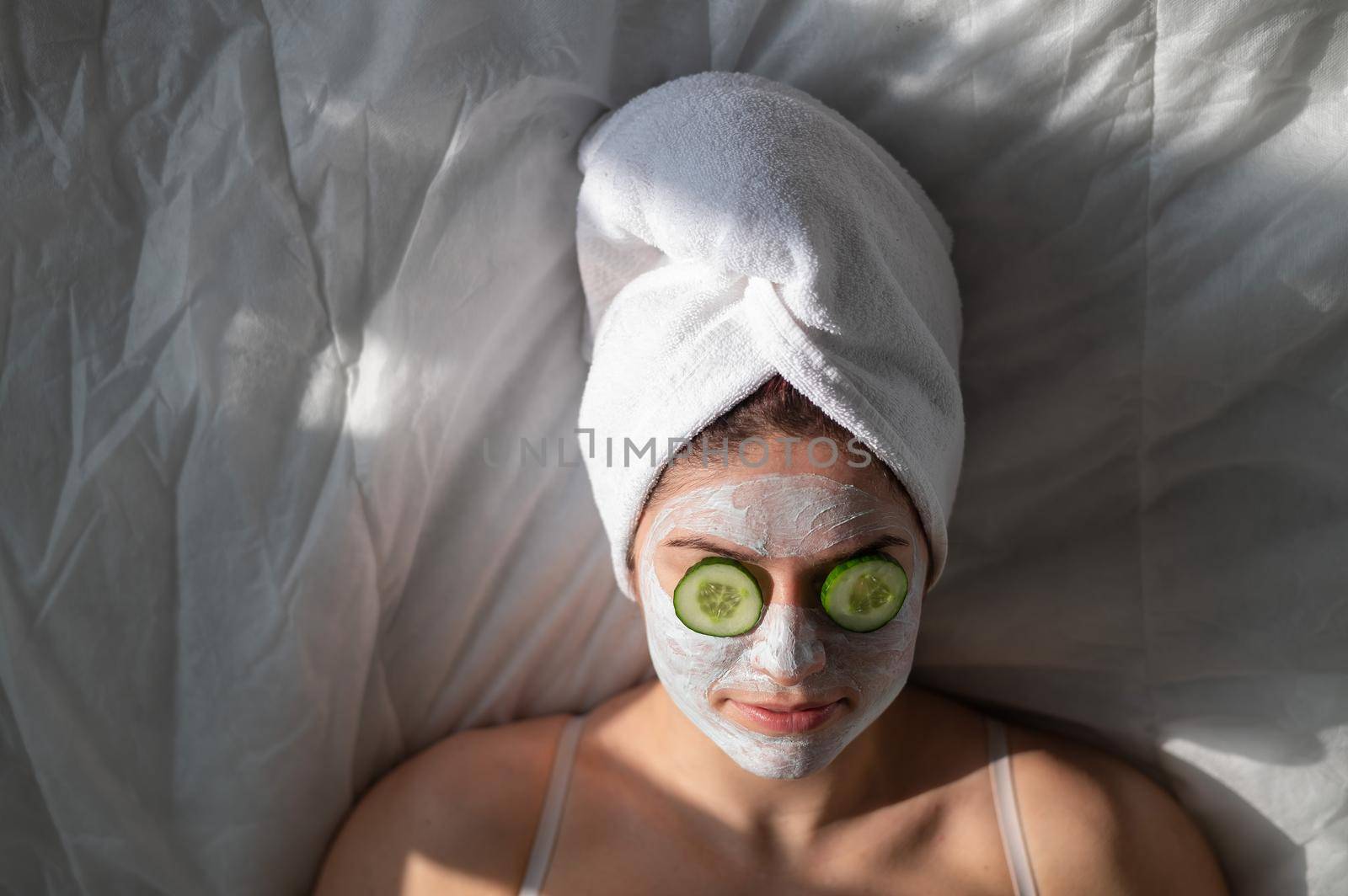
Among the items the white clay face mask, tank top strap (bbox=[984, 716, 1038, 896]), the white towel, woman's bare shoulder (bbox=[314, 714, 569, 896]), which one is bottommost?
woman's bare shoulder (bbox=[314, 714, 569, 896])

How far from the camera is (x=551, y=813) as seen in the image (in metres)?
1.32

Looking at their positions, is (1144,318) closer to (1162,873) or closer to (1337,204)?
(1337,204)

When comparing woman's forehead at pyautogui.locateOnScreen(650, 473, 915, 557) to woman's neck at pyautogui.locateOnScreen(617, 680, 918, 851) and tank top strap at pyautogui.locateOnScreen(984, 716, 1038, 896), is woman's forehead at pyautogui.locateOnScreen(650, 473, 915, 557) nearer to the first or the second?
woman's neck at pyautogui.locateOnScreen(617, 680, 918, 851)

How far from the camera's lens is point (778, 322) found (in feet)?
3.34

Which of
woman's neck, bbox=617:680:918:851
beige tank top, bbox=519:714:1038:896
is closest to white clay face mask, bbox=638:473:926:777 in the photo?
woman's neck, bbox=617:680:918:851

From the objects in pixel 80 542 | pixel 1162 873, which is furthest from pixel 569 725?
pixel 1162 873

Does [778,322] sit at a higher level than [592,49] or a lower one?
lower

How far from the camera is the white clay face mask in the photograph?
1.03 m

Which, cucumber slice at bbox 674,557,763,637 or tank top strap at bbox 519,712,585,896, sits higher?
cucumber slice at bbox 674,557,763,637

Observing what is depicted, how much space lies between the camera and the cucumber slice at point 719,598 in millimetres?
1044

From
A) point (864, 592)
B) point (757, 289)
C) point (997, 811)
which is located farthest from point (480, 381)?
point (997, 811)

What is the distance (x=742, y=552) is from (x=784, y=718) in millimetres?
181

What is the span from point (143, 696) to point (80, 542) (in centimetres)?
19

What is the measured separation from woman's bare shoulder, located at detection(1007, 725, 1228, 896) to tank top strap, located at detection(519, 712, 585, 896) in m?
0.54
